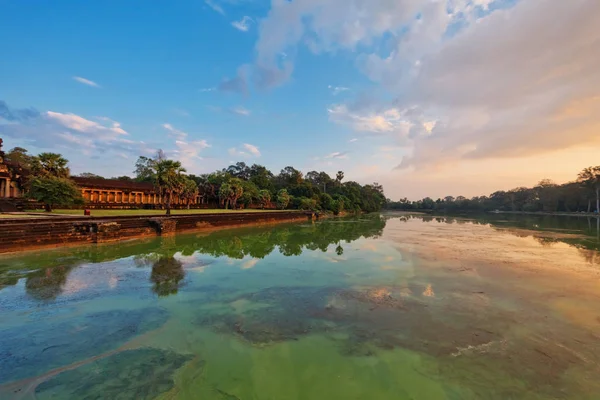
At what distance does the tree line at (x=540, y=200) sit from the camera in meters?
74.9

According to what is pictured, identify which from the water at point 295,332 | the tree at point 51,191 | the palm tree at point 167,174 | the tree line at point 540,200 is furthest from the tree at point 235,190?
the tree line at point 540,200

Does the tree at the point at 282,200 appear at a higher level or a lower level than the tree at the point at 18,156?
lower

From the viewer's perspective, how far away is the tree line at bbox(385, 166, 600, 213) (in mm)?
74938

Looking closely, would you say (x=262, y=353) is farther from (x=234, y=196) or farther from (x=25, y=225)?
(x=234, y=196)

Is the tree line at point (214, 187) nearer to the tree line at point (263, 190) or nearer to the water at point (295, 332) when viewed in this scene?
the tree line at point (263, 190)

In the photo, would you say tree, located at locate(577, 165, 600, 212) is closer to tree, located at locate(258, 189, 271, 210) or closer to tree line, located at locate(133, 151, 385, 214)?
tree line, located at locate(133, 151, 385, 214)

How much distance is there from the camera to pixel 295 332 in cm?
583

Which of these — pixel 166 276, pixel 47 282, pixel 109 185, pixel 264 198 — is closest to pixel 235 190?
pixel 264 198

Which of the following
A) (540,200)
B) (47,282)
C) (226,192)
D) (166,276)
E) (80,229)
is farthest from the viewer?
(540,200)

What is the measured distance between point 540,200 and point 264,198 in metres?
88.5

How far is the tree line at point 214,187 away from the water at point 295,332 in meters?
14.9

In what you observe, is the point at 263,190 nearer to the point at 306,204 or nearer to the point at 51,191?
the point at 306,204

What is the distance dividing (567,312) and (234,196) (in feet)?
140

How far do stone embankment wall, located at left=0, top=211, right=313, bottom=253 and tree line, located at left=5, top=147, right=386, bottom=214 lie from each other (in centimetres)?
481
